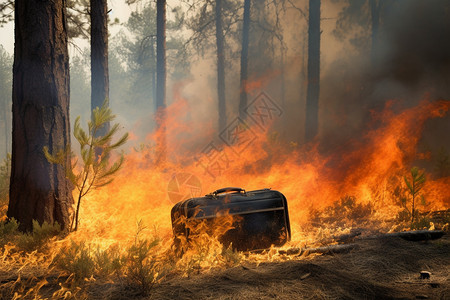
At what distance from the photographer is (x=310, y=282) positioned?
311cm

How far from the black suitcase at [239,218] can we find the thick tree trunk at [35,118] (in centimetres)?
183

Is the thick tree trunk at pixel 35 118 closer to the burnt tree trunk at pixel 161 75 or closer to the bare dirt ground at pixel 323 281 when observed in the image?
the bare dirt ground at pixel 323 281

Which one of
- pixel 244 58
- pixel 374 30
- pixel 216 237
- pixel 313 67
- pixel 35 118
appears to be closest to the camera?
pixel 216 237

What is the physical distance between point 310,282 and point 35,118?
4126mm

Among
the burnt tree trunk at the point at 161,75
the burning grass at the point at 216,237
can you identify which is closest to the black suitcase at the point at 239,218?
the burning grass at the point at 216,237

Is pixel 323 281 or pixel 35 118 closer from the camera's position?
pixel 323 281

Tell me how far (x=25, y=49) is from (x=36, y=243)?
2.66 meters

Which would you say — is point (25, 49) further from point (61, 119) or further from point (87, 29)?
point (87, 29)

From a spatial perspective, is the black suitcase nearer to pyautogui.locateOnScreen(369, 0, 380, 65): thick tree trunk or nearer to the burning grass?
the burning grass

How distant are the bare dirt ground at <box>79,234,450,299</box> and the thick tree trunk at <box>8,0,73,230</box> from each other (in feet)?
7.12

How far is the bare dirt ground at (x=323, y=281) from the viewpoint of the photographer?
2861 mm

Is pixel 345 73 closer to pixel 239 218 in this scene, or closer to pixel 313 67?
pixel 313 67

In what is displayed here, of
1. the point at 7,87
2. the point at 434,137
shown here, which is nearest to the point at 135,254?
the point at 434,137

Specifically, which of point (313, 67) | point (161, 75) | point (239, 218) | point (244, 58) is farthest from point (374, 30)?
point (239, 218)
